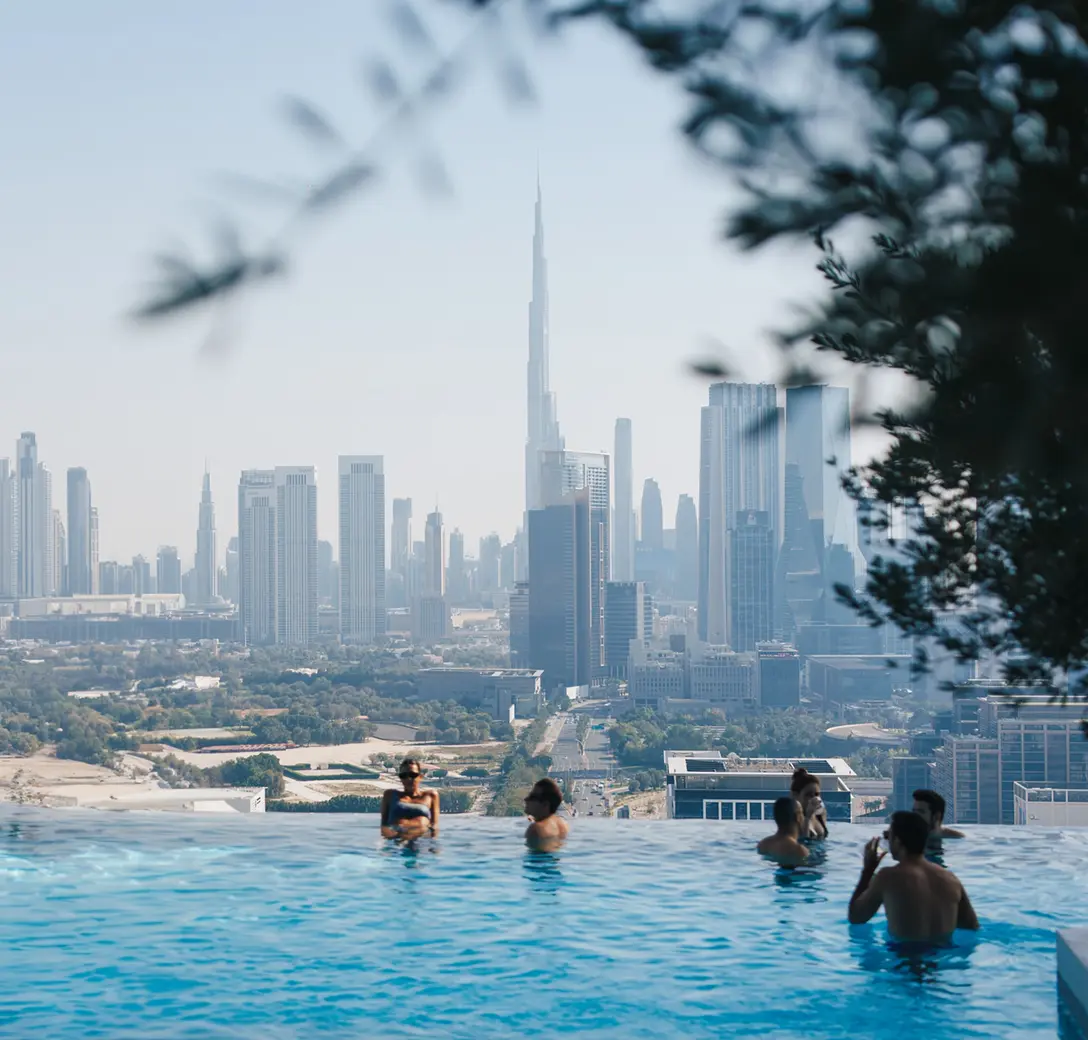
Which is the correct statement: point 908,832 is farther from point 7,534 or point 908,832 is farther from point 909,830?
point 7,534

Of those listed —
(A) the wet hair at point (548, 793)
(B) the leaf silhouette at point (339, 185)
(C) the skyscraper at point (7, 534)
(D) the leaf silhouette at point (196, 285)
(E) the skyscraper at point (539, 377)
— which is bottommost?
(A) the wet hair at point (548, 793)

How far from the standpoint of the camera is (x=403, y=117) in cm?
236

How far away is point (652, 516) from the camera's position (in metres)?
117

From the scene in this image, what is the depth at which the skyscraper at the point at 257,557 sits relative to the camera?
350 ft

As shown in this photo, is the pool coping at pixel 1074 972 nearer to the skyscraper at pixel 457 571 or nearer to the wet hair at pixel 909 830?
the wet hair at pixel 909 830

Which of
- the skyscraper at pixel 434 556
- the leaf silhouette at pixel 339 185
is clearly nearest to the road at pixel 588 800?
the leaf silhouette at pixel 339 185

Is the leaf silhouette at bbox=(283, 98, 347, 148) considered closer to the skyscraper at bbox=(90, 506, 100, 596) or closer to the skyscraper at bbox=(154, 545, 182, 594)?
the skyscraper at bbox=(90, 506, 100, 596)

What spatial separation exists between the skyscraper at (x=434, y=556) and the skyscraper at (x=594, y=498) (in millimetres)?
26537

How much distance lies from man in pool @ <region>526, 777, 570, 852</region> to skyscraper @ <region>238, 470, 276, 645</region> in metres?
96.8

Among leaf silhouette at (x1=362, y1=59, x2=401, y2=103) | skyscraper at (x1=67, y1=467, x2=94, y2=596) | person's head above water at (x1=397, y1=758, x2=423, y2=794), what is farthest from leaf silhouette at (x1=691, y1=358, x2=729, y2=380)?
skyscraper at (x1=67, y1=467, x2=94, y2=596)

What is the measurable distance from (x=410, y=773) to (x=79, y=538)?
12175cm

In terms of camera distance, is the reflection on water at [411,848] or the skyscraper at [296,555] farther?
the skyscraper at [296,555]

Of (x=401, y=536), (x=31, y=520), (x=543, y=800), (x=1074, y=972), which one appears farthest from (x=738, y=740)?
(x=401, y=536)

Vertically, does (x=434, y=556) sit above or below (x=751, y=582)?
above
